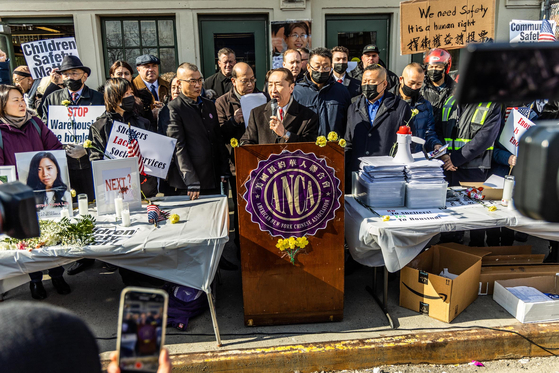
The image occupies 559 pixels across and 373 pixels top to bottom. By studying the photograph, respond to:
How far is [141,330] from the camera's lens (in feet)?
3.60

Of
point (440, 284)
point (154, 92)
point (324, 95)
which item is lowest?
point (440, 284)

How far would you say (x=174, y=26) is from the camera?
7.51 metres

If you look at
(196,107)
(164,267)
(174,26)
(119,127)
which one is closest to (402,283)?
(164,267)

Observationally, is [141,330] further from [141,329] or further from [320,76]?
[320,76]

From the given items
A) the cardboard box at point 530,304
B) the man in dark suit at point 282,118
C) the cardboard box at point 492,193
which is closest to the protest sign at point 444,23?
the cardboard box at point 492,193

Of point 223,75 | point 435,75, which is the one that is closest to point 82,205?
Answer: point 223,75

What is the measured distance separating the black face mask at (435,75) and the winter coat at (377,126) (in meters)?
1.13

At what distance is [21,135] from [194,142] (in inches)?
60.2

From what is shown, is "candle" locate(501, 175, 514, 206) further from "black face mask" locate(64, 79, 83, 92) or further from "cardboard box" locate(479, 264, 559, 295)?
"black face mask" locate(64, 79, 83, 92)

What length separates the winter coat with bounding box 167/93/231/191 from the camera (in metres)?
4.05

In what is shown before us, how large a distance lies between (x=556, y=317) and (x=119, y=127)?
160 inches

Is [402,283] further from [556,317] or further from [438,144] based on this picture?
[438,144]

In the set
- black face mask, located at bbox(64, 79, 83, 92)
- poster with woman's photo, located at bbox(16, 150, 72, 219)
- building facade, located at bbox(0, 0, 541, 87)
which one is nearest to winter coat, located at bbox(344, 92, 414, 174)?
poster with woman's photo, located at bbox(16, 150, 72, 219)

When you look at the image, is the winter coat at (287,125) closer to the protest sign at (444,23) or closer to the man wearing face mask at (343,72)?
the man wearing face mask at (343,72)
